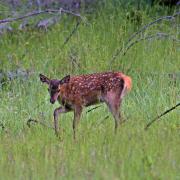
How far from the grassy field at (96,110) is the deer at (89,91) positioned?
19cm

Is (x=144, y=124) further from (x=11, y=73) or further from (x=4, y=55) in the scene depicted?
(x=4, y=55)

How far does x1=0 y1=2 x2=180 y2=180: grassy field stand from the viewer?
6.70m

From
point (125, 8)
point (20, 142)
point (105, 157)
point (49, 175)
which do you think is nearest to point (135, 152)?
point (105, 157)

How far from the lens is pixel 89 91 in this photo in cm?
946

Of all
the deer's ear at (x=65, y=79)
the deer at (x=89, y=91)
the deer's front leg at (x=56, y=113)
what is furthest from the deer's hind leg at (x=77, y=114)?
the deer's ear at (x=65, y=79)

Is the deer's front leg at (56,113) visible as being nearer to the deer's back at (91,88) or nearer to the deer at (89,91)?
the deer at (89,91)

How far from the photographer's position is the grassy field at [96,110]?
670cm

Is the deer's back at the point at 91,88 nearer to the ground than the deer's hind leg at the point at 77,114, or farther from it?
farther from it

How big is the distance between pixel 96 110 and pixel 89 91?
782 millimetres

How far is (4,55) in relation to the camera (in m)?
14.1

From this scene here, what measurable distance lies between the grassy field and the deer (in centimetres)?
19

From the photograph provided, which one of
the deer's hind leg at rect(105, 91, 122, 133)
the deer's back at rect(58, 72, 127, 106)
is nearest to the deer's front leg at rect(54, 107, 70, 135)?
the deer's back at rect(58, 72, 127, 106)

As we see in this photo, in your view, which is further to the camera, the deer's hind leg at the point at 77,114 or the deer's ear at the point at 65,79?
the deer's ear at the point at 65,79

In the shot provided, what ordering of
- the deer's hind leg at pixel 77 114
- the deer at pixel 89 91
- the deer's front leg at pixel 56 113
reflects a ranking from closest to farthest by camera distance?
the deer's front leg at pixel 56 113
the deer's hind leg at pixel 77 114
the deer at pixel 89 91
